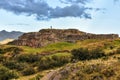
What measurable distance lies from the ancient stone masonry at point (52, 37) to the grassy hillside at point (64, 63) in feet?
31.9

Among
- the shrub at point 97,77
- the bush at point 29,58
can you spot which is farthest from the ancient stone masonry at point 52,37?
the shrub at point 97,77

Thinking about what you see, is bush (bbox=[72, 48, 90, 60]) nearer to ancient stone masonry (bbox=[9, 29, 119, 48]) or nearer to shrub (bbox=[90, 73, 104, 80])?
ancient stone masonry (bbox=[9, 29, 119, 48])

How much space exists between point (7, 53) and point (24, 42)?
21.1m

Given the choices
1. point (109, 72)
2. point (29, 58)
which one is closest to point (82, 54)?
point (29, 58)

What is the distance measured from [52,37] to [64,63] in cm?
6729

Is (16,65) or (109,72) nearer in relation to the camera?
(109,72)

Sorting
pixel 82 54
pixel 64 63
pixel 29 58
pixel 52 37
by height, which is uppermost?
pixel 52 37

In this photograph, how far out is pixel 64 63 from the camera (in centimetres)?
8881

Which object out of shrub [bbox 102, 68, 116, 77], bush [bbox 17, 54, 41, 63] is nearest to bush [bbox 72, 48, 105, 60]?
bush [bbox 17, 54, 41, 63]

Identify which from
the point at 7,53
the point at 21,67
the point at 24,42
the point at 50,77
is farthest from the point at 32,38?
the point at 50,77

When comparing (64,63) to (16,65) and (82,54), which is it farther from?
(16,65)

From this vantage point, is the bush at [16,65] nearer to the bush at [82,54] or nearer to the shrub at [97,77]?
the bush at [82,54]

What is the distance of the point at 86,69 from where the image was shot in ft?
99.2

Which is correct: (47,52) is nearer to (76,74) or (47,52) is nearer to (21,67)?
(21,67)
